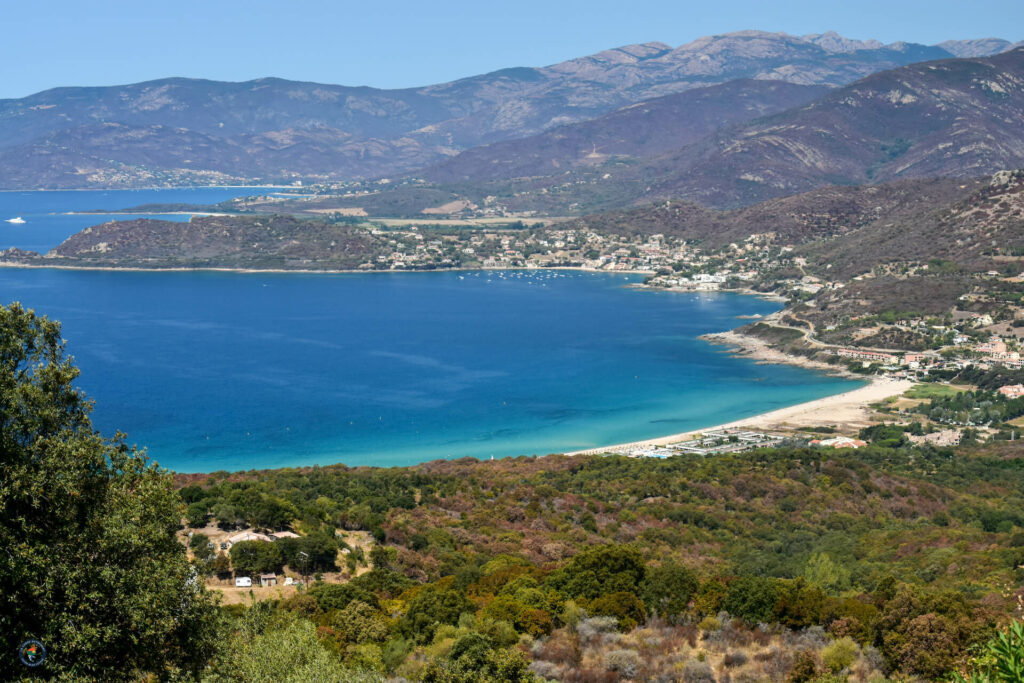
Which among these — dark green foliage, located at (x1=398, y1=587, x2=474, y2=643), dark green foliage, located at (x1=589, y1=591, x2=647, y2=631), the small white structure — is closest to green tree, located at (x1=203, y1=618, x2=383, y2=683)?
dark green foliage, located at (x1=398, y1=587, x2=474, y2=643)

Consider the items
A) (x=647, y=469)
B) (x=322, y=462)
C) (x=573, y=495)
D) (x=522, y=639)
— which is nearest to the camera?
(x=522, y=639)

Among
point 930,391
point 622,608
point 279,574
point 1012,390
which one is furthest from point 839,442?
point 279,574

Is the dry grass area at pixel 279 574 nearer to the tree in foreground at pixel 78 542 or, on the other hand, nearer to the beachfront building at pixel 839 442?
the tree in foreground at pixel 78 542

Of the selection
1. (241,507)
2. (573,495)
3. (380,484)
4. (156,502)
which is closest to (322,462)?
(380,484)

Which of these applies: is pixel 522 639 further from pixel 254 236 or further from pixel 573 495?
pixel 254 236

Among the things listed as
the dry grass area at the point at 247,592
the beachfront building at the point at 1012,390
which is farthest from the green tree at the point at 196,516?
the beachfront building at the point at 1012,390
